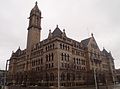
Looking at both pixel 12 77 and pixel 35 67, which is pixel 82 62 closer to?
pixel 35 67

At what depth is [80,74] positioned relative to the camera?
6494 centimetres

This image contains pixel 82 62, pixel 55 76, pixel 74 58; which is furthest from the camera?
pixel 82 62

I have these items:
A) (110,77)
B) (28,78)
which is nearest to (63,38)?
(28,78)

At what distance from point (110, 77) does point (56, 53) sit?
5393 centimetres

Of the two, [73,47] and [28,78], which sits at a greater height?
[73,47]

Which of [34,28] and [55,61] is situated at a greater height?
[34,28]

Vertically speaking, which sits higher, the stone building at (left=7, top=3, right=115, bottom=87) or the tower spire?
the tower spire

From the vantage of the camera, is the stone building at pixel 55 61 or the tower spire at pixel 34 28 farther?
the tower spire at pixel 34 28

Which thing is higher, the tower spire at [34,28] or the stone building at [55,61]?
the tower spire at [34,28]

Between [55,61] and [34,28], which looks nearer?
[55,61]

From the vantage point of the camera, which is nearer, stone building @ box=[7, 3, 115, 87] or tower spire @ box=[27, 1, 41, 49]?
stone building @ box=[7, 3, 115, 87]

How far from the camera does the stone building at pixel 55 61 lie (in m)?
56.0

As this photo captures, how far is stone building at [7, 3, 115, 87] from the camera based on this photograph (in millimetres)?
56000

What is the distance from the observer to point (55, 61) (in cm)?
5525
